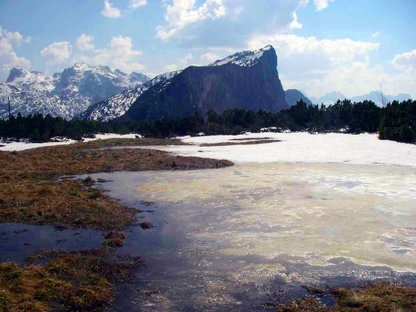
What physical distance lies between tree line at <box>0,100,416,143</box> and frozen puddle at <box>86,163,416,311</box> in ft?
149

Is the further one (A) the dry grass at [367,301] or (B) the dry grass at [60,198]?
(B) the dry grass at [60,198]

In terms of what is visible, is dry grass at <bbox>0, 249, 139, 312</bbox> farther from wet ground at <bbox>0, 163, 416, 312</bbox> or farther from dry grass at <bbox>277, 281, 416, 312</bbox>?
dry grass at <bbox>277, 281, 416, 312</bbox>

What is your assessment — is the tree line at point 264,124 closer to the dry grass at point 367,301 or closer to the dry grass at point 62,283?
the dry grass at point 367,301

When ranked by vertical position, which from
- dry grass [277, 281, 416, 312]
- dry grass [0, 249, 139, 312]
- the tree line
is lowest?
dry grass [277, 281, 416, 312]

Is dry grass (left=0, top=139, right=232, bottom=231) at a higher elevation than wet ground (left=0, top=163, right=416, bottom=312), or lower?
higher

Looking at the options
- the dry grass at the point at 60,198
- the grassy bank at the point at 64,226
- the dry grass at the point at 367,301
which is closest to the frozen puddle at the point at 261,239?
the dry grass at the point at 367,301

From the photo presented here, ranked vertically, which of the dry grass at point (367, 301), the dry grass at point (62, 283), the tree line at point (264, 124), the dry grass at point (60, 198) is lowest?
the dry grass at point (367, 301)

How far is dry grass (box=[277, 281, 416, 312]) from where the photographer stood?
9.44m

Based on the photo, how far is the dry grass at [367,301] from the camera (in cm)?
944

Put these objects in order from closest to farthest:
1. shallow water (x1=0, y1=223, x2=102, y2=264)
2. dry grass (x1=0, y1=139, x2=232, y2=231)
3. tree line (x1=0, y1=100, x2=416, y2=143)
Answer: shallow water (x1=0, y1=223, x2=102, y2=264) < dry grass (x1=0, y1=139, x2=232, y2=231) < tree line (x1=0, y1=100, x2=416, y2=143)

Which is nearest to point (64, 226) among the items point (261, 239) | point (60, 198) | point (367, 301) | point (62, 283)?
point (60, 198)

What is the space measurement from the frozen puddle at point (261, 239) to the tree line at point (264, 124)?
45357 millimetres

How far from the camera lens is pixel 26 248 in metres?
14.0

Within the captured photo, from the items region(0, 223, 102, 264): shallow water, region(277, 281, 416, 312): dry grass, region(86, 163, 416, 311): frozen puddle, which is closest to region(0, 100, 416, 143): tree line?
region(86, 163, 416, 311): frozen puddle
